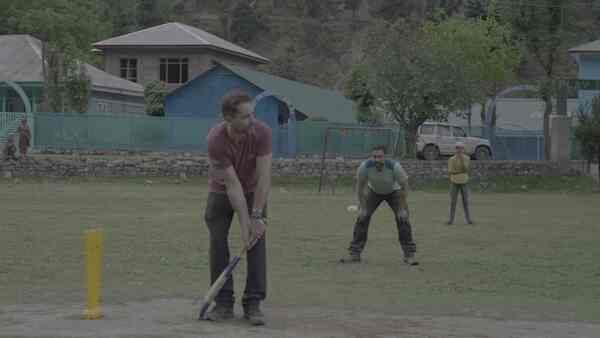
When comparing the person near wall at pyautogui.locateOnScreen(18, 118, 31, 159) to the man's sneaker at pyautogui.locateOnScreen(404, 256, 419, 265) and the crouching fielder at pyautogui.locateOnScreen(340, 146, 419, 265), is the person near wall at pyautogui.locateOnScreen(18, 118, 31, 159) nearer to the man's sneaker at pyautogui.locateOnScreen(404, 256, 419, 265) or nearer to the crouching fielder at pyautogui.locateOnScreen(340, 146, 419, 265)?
the crouching fielder at pyautogui.locateOnScreen(340, 146, 419, 265)

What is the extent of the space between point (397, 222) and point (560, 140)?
2908 cm

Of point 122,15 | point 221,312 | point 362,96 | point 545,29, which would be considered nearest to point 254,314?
point 221,312

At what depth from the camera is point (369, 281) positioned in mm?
12461

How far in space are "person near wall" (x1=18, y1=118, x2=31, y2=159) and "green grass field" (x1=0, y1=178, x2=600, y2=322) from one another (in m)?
9.93

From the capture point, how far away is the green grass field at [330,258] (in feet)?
35.3

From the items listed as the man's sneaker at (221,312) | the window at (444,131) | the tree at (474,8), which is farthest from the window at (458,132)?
the tree at (474,8)

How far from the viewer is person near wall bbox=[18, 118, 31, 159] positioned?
37781mm

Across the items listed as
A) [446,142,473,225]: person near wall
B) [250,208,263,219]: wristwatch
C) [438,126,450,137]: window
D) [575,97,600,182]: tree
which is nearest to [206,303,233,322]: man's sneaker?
[250,208,263,219]: wristwatch

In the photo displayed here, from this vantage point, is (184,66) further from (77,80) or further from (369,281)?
(369,281)

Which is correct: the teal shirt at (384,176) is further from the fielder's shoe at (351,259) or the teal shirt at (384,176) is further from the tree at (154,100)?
the tree at (154,100)

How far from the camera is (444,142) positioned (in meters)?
43.5

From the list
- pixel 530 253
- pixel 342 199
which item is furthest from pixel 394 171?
pixel 342 199

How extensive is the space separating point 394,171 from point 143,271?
12.4ft

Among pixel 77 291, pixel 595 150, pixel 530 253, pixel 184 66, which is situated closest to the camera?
pixel 77 291
